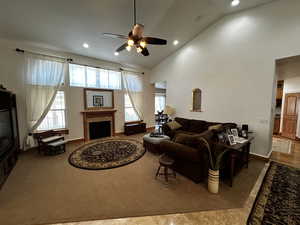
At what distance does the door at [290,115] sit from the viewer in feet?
17.3

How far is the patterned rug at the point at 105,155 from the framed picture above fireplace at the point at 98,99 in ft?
5.86

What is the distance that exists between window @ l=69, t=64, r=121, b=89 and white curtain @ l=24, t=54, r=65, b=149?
477mm

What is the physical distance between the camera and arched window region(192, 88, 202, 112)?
498 cm

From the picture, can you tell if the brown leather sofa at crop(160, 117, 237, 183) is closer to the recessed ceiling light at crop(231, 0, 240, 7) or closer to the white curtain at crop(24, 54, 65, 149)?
the recessed ceiling light at crop(231, 0, 240, 7)

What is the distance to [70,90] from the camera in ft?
→ 15.8

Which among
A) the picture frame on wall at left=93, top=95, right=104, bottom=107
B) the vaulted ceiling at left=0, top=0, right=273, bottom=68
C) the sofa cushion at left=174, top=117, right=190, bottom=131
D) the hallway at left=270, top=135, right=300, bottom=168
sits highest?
the vaulted ceiling at left=0, top=0, right=273, bottom=68

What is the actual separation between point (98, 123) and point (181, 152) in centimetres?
419

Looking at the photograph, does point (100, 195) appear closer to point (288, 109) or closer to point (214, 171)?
point (214, 171)

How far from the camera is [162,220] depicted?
1.70 m

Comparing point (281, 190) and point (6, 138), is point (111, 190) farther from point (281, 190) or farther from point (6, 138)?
point (281, 190)

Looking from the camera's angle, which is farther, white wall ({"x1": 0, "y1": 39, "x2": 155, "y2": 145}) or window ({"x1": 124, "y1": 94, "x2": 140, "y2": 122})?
window ({"x1": 124, "y1": 94, "x2": 140, "y2": 122})

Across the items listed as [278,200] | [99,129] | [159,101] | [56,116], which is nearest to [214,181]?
[278,200]

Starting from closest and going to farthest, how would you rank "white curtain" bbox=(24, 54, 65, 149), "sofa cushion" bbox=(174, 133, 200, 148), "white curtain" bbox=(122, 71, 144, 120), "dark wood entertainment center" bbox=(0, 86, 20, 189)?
"sofa cushion" bbox=(174, 133, 200, 148) → "dark wood entertainment center" bbox=(0, 86, 20, 189) → "white curtain" bbox=(24, 54, 65, 149) → "white curtain" bbox=(122, 71, 144, 120)

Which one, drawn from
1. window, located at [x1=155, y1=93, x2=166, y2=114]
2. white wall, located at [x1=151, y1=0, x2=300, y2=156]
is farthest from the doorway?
window, located at [x1=155, y1=93, x2=166, y2=114]
